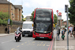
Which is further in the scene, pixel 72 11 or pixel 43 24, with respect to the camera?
pixel 72 11

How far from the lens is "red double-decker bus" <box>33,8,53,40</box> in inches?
765

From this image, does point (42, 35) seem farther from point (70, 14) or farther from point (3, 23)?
point (3, 23)

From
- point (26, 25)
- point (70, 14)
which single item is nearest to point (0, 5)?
point (26, 25)

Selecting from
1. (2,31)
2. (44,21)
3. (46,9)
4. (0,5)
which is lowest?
(2,31)

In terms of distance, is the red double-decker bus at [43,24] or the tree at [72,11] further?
the tree at [72,11]

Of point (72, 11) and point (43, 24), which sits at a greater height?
point (72, 11)

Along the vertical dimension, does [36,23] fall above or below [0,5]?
below

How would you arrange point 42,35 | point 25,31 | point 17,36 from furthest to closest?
point 25,31 → point 42,35 → point 17,36

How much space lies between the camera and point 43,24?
19609mm

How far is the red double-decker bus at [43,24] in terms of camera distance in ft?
63.7

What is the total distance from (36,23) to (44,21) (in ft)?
3.31

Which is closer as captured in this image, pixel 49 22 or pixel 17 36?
pixel 17 36

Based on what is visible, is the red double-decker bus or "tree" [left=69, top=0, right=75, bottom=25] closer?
the red double-decker bus

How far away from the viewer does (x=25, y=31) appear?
26891 mm
